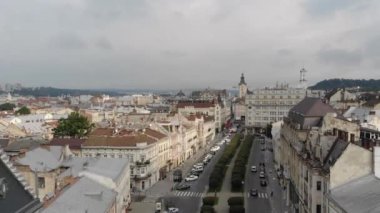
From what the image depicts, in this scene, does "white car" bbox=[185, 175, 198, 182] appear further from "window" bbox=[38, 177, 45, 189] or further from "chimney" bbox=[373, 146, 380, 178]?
"chimney" bbox=[373, 146, 380, 178]

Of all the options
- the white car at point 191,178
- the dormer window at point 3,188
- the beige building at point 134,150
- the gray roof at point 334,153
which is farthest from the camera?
the white car at point 191,178

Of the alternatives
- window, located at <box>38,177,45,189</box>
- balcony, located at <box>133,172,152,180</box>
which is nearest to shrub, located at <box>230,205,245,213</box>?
window, located at <box>38,177,45,189</box>

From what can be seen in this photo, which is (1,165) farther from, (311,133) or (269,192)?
(269,192)

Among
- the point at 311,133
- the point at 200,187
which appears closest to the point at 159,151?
the point at 200,187

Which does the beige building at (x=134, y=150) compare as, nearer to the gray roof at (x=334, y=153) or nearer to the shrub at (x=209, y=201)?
the shrub at (x=209, y=201)

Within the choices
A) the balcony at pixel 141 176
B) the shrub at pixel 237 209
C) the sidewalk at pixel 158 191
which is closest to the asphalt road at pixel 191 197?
the sidewalk at pixel 158 191

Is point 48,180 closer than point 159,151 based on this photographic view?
Yes
